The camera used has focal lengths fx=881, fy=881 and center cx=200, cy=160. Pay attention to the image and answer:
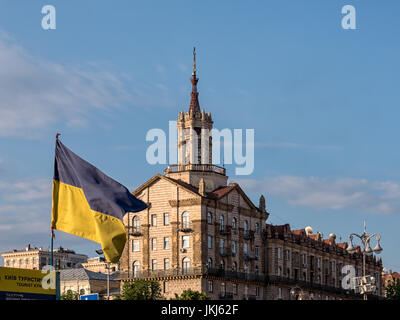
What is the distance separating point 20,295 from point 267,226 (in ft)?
351

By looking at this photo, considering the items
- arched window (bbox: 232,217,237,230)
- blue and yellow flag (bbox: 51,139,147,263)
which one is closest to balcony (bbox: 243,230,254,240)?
arched window (bbox: 232,217,237,230)

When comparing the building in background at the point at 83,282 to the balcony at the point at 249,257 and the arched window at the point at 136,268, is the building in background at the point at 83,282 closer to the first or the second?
the arched window at the point at 136,268

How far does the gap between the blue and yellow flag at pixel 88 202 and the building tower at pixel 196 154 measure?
9639 centimetres

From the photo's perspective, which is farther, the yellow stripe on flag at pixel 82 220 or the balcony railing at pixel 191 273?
the balcony railing at pixel 191 273

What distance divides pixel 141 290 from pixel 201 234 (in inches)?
457

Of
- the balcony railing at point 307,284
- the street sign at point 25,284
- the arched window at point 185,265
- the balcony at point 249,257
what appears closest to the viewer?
the street sign at point 25,284

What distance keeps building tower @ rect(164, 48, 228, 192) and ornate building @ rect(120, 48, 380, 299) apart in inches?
5.6

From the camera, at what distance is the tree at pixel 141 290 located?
11256 centimetres

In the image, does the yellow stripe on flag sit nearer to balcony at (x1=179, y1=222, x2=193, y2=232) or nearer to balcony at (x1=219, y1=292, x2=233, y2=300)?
balcony at (x1=179, y1=222, x2=193, y2=232)

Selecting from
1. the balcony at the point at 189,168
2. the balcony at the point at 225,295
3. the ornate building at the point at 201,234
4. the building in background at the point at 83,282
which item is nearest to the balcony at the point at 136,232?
the ornate building at the point at 201,234

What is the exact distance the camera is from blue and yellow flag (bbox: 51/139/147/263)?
28156mm

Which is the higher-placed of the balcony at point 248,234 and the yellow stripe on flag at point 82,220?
the balcony at point 248,234
